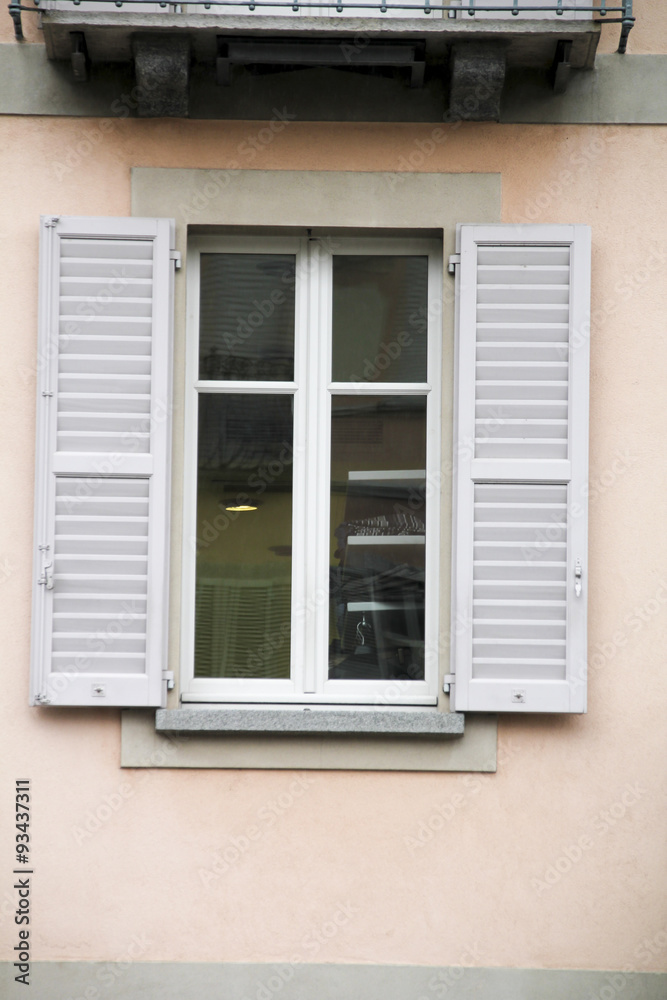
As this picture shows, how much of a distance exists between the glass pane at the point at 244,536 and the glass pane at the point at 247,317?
0.14m

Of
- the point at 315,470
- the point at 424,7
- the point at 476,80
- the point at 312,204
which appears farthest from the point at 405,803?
the point at 424,7

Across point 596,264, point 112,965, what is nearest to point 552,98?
point 596,264

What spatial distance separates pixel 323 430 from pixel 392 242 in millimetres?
902

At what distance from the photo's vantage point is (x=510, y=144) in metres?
4.22

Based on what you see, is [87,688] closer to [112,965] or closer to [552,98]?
[112,965]

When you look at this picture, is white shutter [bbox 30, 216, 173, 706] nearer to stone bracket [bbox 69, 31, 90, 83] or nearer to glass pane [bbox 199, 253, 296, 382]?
glass pane [bbox 199, 253, 296, 382]

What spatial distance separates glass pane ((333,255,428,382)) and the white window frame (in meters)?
0.04

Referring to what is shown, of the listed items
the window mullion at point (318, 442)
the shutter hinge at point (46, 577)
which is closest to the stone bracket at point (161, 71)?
the window mullion at point (318, 442)

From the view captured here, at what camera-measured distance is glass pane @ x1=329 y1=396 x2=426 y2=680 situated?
431 cm

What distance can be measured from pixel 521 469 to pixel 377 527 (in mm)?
702

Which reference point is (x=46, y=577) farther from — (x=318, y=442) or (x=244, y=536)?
(x=318, y=442)

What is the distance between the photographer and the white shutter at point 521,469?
13.2 feet

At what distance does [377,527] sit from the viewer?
14.2 feet

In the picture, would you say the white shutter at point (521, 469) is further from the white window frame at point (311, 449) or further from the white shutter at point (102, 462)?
the white shutter at point (102, 462)
